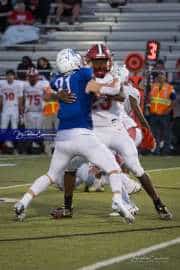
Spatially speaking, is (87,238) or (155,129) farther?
(155,129)

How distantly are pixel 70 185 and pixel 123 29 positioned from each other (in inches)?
627

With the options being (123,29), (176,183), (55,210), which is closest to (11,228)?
(55,210)

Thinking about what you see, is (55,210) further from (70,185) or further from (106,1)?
(106,1)

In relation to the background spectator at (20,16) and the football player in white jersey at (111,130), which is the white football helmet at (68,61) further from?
the background spectator at (20,16)

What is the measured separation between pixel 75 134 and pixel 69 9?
54.0ft

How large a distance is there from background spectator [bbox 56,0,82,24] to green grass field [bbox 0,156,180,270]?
41.4 feet

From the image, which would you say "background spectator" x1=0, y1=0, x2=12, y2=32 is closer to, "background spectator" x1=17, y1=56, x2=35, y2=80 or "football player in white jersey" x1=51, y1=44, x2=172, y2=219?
"background spectator" x1=17, y1=56, x2=35, y2=80

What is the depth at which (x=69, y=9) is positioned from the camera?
26609 millimetres

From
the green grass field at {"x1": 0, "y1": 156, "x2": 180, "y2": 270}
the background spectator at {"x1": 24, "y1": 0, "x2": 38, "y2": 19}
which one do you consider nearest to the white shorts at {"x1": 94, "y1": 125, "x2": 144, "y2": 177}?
the green grass field at {"x1": 0, "y1": 156, "x2": 180, "y2": 270}

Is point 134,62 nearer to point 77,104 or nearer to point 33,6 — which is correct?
point 33,6

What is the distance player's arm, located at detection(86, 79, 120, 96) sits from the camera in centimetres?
1025

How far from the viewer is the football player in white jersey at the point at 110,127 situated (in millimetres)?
10748

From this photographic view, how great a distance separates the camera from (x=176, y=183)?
50.2ft

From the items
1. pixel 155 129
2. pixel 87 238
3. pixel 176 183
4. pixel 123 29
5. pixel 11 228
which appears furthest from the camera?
pixel 123 29
